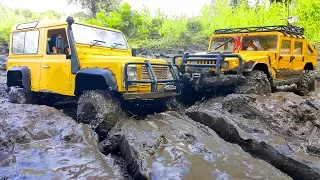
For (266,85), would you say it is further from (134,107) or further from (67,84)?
(67,84)

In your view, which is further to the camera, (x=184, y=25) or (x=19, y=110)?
(x=184, y=25)

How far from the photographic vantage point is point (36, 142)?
389 cm

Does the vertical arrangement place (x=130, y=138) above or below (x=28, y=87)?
below

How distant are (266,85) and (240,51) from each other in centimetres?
137

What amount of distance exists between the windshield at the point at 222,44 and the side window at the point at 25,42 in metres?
4.25

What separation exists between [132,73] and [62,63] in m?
1.40

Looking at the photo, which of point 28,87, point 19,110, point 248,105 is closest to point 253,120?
point 248,105

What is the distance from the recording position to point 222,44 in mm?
8242

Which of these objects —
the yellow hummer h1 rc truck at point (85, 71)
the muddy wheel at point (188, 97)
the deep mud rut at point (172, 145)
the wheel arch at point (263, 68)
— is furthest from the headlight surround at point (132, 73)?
the wheel arch at point (263, 68)

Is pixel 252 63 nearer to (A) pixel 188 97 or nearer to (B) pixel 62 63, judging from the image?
(A) pixel 188 97

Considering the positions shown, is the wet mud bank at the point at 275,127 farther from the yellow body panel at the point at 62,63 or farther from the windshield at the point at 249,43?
the windshield at the point at 249,43

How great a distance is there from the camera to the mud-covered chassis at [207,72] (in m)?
6.41

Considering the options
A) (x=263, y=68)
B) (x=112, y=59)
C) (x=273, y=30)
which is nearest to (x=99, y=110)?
(x=112, y=59)

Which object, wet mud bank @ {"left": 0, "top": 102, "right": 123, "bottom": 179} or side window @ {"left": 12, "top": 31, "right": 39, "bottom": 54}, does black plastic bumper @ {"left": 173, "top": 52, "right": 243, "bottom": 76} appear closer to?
side window @ {"left": 12, "top": 31, "right": 39, "bottom": 54}
